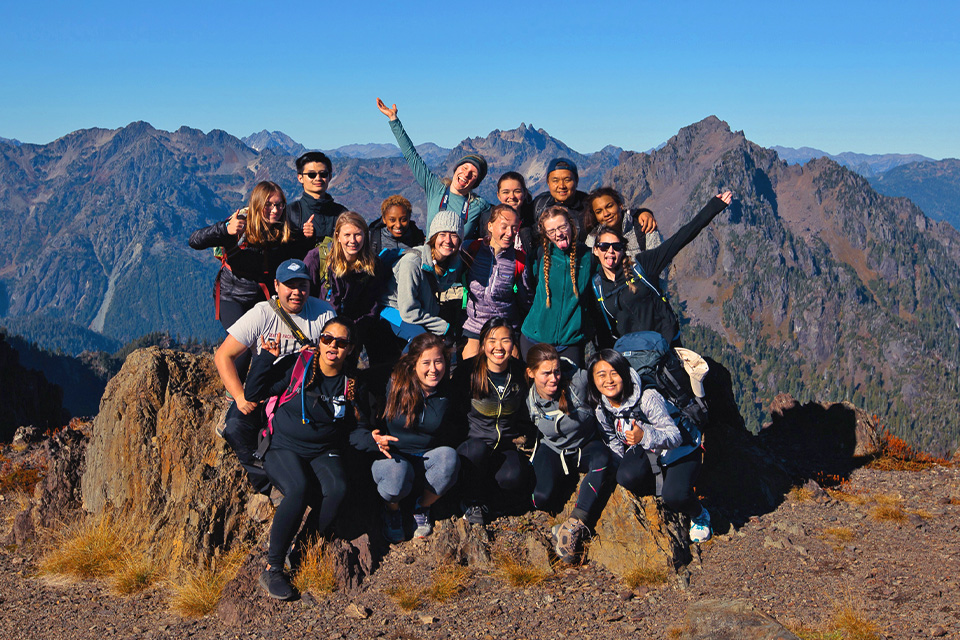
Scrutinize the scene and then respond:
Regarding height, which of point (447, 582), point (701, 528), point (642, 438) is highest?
point (642, 438)

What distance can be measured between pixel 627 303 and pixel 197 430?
7.09m

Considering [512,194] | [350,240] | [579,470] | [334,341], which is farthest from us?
[512,194]

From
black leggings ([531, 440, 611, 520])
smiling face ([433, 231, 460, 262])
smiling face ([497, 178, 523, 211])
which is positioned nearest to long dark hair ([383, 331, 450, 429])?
smiling face ([433, 231, 460, 262])

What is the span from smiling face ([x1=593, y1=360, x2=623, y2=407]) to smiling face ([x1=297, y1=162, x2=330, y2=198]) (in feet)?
18.4

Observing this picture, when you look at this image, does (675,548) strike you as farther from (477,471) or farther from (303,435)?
(303,435)

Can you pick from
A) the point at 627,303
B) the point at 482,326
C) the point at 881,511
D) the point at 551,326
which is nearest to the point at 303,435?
the point at 482,326

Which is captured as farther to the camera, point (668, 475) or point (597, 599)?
point (668, 475)

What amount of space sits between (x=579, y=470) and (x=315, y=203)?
20.1ft

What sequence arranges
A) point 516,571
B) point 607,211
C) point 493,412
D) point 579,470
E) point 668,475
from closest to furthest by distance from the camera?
point 516,571
point 493,412
point 668,475
point 579,470
point 607,211

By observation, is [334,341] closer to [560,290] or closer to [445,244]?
[445,244]

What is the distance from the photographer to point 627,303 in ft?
32.2

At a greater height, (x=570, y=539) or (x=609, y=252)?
(x=609, y=252)

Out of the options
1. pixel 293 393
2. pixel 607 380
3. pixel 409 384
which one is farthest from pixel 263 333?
pixel 607 380

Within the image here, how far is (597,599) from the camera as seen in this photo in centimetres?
848
